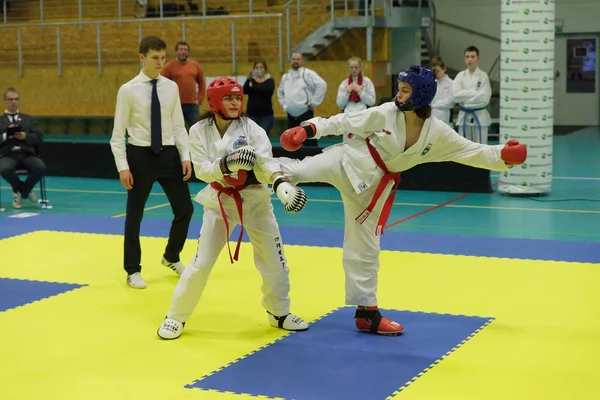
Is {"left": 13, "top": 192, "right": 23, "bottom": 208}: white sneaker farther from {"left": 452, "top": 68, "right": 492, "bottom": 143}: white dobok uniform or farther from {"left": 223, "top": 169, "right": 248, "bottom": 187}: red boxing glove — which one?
{"left": 223, "top": 169, "right": 248, "bottom": 187}: red boxing glove

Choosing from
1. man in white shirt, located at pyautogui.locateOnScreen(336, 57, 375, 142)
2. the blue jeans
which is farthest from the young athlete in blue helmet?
the blue jeans

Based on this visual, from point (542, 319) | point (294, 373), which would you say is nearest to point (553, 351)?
point (542, 319)

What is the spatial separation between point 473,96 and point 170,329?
311 inches

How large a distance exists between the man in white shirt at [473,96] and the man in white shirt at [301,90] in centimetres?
213

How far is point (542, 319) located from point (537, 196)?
577 cm

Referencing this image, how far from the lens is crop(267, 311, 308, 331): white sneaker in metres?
5.88

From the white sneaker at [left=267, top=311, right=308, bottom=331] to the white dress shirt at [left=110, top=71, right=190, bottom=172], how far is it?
74.3 inches

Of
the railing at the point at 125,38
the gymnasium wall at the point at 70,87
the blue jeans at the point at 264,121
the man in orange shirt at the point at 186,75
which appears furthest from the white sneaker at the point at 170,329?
the gymnasium wall at the point at 70,87

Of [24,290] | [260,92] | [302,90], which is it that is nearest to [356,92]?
[302,90]

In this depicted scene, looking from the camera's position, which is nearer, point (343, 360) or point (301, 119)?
point (343, 360)

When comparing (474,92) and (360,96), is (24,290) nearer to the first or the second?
(360,96)

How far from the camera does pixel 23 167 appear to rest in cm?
1148

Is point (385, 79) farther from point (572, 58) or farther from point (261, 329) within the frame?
point (261, 329)

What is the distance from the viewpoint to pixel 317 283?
7180 mm
